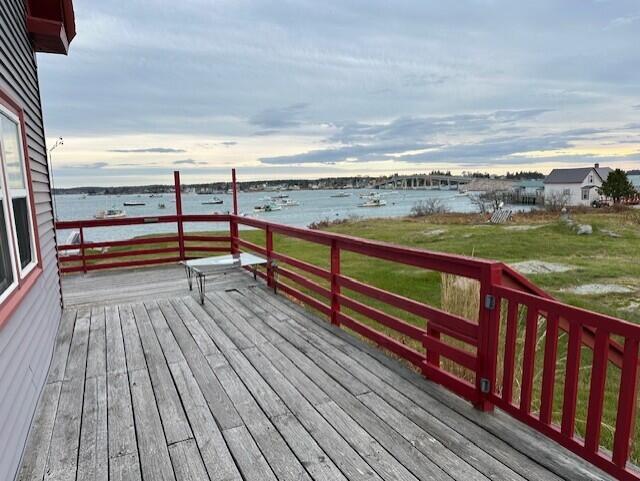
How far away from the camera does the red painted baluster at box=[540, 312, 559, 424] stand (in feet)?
6.11

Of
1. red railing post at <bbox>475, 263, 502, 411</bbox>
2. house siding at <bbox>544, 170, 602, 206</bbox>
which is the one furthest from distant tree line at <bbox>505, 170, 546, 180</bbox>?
red railing post at <bbox>475, 263, 502, 411</bbox>

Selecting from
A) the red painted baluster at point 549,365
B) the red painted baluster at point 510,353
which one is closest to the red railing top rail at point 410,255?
the red painted baluster at point 510,353

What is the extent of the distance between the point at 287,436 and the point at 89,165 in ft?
51.4

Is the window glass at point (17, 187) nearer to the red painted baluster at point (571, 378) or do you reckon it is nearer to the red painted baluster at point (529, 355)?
the red painted baluster at point (529, 355)

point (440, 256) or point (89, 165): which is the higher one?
point (89, 165)

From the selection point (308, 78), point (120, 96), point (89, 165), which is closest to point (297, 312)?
point (120, 96)

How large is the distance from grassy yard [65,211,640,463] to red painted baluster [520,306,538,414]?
4.36ft

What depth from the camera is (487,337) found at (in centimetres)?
217

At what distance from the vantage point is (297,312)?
420 cm

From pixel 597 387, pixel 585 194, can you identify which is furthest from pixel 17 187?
pixel 585 194

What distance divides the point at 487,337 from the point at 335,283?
169 cm

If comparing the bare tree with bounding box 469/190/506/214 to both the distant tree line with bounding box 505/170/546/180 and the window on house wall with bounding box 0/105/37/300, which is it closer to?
the distant tree line with bounding box 505/170/546/180

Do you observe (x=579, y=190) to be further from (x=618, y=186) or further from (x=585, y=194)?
(x=618, y=186)

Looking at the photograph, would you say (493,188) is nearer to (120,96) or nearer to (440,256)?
(120,96)
